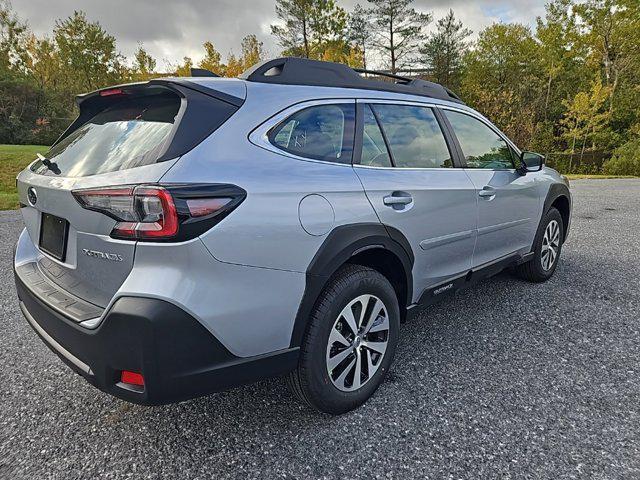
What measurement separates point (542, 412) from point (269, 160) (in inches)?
76.1

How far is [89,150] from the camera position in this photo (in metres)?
2.05

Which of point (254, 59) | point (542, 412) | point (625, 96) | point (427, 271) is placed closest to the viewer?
point (542, 412)

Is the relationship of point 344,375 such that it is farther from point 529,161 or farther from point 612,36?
point 612,36

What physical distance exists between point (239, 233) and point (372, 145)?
42.8 inches

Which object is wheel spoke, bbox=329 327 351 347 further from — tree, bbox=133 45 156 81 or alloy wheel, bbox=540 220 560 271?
tree, bbox=133 45 156 81

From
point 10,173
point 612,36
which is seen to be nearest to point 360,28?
point 612,36

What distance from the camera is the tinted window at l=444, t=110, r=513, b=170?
123 inches

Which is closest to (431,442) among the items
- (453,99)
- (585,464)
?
(585,464)

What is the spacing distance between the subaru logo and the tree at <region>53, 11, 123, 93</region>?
28530 millimetres

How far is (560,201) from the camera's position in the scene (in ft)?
14.3

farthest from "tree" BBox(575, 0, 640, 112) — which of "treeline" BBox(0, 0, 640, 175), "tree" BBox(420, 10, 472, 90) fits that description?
"tree" BBox(420, 10, 472, 90)

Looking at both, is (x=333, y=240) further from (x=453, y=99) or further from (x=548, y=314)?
(x=548, y=314)

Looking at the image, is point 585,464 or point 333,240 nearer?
point 585,464

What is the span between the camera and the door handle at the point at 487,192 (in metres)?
3.05
